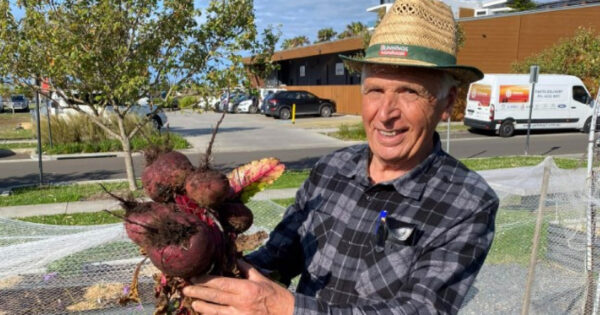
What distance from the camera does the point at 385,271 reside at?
1479mm

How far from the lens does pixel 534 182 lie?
503 centimetres

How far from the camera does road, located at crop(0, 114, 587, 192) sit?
11.7 meters

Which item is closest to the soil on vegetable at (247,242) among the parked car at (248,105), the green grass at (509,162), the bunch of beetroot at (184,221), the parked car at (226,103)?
Answer: the bunch of beetroot at (184,221)

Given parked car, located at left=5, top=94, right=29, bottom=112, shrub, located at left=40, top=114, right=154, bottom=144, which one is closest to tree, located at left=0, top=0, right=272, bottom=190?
shrub, located at left=40, top=114, right=154, bottom=144

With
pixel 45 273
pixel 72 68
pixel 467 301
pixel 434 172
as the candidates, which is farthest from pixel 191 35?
pixel 434 172

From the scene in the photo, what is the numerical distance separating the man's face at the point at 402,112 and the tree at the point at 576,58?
72.2 ft

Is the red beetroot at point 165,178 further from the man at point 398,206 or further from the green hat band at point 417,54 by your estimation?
the green hat band at point 417,54

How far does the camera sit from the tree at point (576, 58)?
20156 mm

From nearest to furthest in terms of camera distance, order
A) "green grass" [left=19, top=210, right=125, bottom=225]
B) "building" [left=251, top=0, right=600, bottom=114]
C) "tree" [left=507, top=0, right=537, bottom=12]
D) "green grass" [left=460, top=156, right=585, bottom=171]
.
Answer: "green grass" [left=19, top=210, right=125, bottom=225] < "green grass" [left=460, top=156, right=585, bottom=171] < "building" [left=251, top=0, right=600, bottom=114] < "tree" [left=507, top=0, right=537, bottom=12]

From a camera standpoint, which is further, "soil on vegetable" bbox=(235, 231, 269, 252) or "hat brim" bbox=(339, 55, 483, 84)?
"hat brim" bbox=(339, 55, 483, 84)

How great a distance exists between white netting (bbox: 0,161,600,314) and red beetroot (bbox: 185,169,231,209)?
2.40 m

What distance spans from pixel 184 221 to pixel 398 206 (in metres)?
0.84

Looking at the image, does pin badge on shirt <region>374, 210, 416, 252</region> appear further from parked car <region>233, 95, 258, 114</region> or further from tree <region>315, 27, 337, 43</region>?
tree <region>315, 27, 337, 43</region>

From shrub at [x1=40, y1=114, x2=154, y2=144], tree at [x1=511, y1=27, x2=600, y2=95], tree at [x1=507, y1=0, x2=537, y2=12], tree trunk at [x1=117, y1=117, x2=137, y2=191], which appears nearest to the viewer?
tree trunk at [x1=117, y1=117, x2=137, y2=191]
